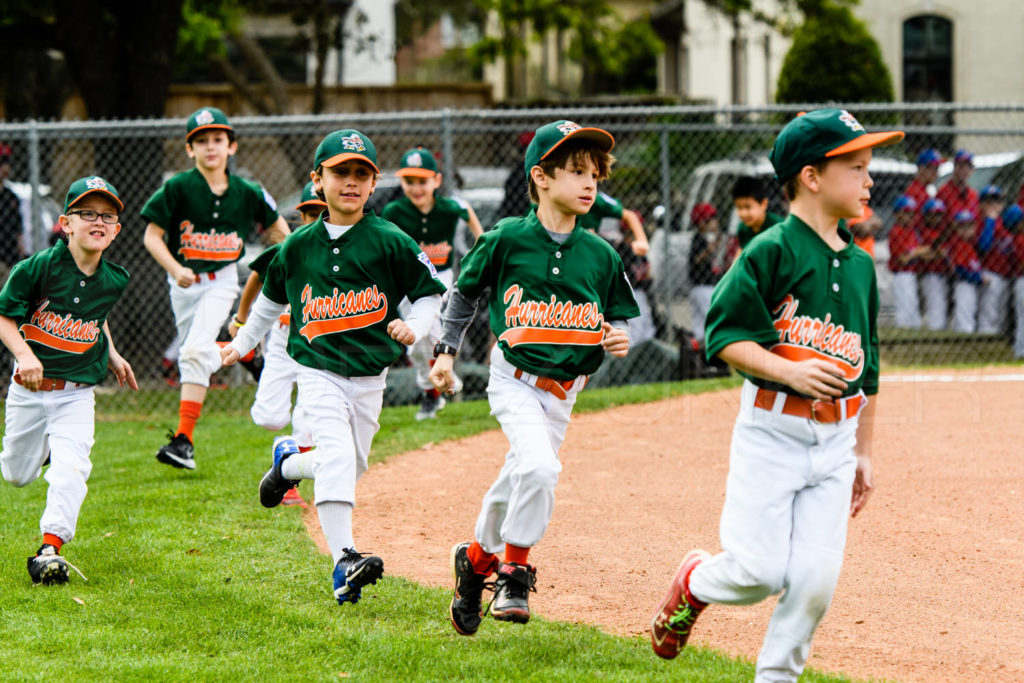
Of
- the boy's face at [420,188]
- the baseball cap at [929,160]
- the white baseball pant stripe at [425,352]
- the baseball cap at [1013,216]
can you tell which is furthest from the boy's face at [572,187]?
the baseball cap at [1013,216]

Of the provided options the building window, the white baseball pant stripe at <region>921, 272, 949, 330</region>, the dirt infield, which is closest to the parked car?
the white baseball pant stripe at <region>921, 272, 949, 330</region>

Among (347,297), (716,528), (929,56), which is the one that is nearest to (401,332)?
(347,297)

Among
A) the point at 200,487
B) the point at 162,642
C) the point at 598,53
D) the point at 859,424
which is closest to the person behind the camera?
the point at 859,424

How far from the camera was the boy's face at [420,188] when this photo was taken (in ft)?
28.4

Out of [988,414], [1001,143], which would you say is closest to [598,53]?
[1001,143]

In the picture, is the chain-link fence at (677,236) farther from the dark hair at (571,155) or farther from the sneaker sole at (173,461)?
the dark hair at (571,155)

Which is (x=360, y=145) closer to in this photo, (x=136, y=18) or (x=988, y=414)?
(x=988, y=414)

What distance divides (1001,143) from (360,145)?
1787 cm

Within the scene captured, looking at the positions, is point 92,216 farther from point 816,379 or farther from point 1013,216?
point 1013,216

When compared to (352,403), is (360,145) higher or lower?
higher

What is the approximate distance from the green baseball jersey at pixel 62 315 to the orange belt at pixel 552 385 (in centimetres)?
215

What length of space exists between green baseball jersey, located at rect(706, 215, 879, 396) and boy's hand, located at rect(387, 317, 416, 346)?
137cm

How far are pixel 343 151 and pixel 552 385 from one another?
1311 millimetres

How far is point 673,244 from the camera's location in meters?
11.8
